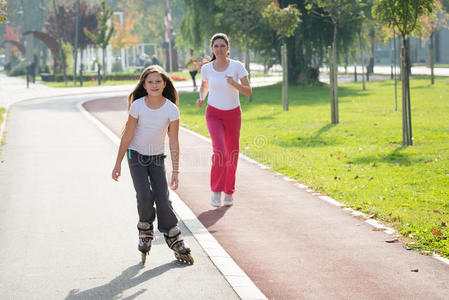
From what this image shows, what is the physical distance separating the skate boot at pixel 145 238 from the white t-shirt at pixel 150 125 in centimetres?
59

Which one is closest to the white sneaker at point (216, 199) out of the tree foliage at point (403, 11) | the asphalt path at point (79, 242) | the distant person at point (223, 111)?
the distant person at point (223, 111)

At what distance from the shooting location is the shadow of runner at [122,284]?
5336 millimetres

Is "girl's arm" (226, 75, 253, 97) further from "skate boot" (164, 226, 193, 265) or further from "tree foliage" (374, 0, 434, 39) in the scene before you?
"tree foliage" (374, 0, 434, 39)

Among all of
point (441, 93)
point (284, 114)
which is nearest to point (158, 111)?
point (284, 114)

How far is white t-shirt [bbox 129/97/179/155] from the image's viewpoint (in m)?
6.10

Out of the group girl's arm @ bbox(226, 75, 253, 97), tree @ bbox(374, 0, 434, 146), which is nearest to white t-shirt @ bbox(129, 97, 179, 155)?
girl's arm @ bbox(226, 75, 253, 97)

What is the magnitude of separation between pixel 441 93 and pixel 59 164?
18605 millimetres

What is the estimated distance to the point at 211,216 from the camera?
8180 millimetres

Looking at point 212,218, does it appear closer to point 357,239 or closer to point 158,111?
point 357,239

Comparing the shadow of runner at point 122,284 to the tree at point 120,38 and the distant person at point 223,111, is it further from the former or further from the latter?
the tree at point 120,38

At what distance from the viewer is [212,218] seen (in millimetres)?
8062

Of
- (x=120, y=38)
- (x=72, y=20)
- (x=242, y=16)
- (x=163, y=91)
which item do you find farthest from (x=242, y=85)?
(x=120, y=38)

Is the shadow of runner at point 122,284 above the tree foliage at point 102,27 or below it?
below

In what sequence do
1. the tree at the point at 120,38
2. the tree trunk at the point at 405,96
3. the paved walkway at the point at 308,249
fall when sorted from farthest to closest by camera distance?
the tree at the point at 120,38, the tree trunk at the point at 405,96, the paved walkway at the point at 308,249
